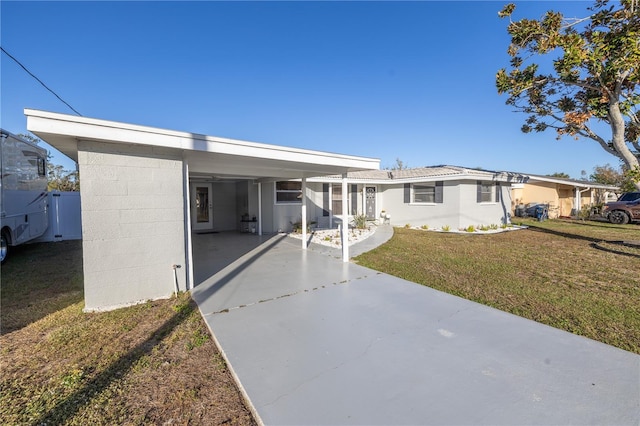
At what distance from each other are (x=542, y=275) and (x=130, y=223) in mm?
7841

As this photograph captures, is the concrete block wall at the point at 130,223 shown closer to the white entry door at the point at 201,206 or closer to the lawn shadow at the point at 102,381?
the lawn shadow at the point at 102,381

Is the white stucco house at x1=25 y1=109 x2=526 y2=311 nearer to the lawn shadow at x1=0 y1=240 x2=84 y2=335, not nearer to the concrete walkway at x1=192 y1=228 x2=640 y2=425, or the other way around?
the lawn shadow at x1=0 y1=240 x2=84 y2=335

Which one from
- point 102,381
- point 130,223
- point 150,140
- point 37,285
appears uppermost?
point 150,140

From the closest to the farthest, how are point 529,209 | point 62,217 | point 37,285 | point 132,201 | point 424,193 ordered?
point 132,201 → point 37,285 → point 62,217 → point 424,193 → point 529,209

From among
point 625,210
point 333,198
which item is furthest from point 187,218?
point 625,210

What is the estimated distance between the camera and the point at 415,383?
2402 mm

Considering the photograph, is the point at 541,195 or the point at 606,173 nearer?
the point at 541,195

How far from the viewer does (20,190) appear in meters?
7.31

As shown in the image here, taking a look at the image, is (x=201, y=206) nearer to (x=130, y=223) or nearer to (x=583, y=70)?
(x=130, y=223)

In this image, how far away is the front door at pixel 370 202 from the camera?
15.6 meters

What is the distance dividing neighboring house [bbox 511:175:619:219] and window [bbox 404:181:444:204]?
33.7ft

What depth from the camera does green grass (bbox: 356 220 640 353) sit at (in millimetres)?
3721

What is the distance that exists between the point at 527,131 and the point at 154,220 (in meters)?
13.7

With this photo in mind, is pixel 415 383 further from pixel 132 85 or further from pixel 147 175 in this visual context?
pixel 132 85
